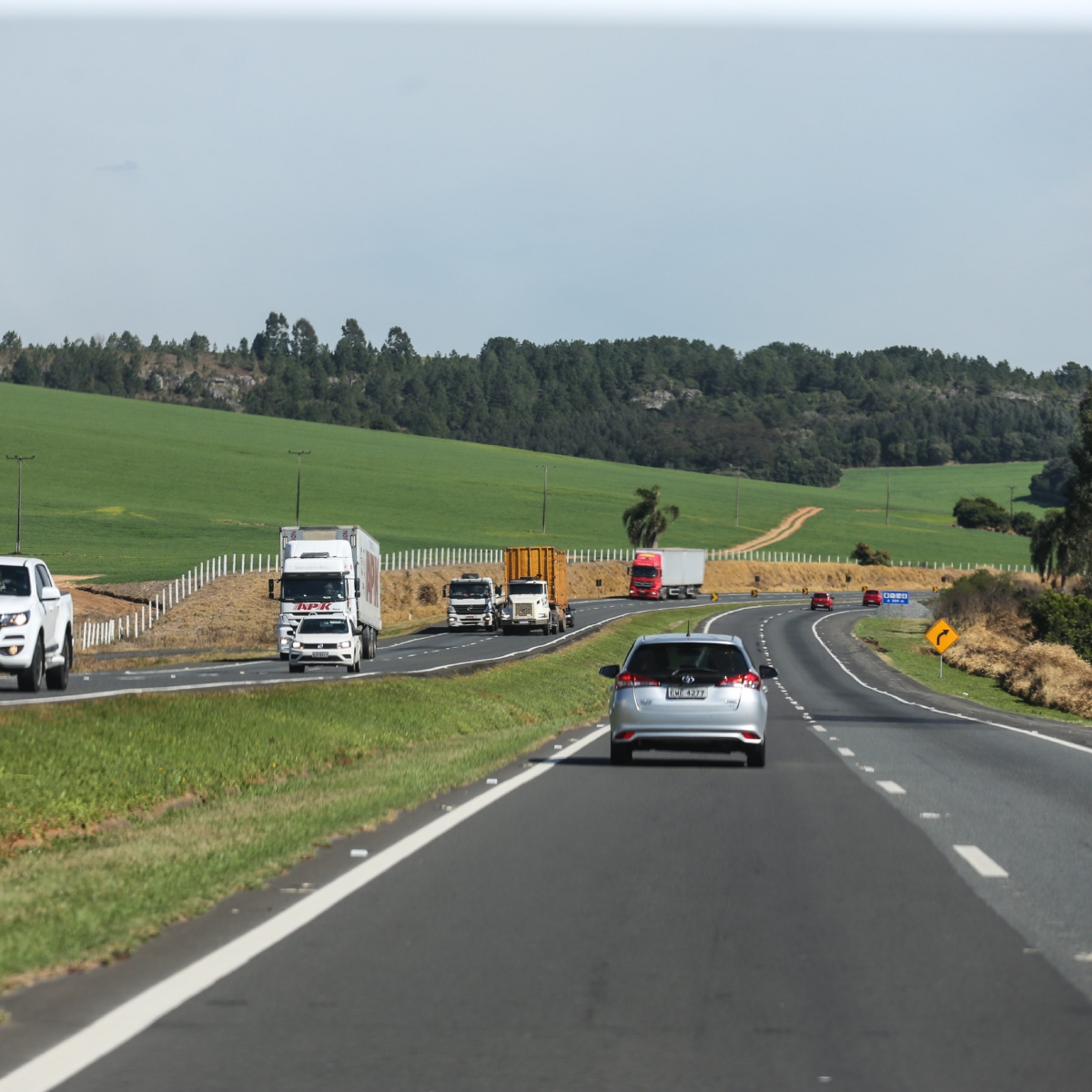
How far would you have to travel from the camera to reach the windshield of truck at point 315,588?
48.3 m

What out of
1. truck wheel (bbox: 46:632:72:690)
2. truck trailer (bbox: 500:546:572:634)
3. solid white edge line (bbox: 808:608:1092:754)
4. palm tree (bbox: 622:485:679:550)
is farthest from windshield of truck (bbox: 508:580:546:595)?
palm tree (bbox: 622:485:679:550)

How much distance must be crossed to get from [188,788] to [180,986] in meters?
10.3

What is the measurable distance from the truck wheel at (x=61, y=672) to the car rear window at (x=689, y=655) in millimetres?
11706

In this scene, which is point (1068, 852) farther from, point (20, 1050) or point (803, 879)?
point (20, 1050)

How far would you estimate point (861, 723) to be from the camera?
34.6 metres

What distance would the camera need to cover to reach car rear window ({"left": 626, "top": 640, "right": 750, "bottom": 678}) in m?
20.5

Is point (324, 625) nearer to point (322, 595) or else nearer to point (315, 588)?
point (322, 595)

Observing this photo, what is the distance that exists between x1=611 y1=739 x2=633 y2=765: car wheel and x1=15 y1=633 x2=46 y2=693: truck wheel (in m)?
10.3

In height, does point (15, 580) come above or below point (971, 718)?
above

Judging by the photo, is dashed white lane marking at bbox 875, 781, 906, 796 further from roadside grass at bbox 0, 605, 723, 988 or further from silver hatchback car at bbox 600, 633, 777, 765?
roadside grass at bbox 0, 605, 723, 988

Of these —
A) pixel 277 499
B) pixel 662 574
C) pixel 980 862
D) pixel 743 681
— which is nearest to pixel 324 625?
pixel 743 681

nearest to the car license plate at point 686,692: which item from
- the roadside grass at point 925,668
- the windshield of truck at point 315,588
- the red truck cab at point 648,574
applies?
the roadside grass at point 925,668

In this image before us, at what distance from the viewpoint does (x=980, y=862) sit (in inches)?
476

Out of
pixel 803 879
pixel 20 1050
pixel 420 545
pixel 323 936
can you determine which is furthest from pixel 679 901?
pixel 420 545
